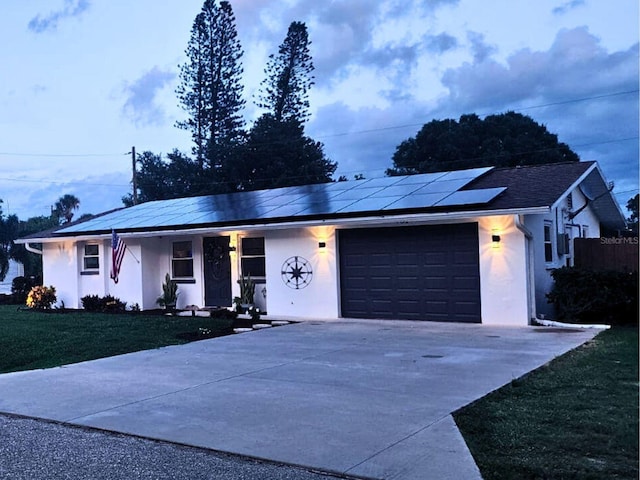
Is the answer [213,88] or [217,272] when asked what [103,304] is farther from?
[213,88]

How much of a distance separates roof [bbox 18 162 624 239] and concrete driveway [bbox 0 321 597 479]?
9.22 ft

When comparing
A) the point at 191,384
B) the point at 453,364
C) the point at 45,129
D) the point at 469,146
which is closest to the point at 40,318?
the point at 45,129

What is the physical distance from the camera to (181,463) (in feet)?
16.6

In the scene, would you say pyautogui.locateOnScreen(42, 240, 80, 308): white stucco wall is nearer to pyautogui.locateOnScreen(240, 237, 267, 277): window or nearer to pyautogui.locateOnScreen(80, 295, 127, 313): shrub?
pyautogui.locateOnScreen(80, 295, 127, 313): shrub

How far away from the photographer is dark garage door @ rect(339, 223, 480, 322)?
13664 mm

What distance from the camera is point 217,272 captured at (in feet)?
58.6

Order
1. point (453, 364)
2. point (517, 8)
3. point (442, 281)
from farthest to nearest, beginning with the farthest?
point (442, 281) → point (453, 364) → point (517, 8)

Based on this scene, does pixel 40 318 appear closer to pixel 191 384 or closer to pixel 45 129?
pixel 45 129

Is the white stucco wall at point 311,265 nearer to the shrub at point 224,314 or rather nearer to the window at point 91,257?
the window at point 91,257

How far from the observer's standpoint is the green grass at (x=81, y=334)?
10.7 metres

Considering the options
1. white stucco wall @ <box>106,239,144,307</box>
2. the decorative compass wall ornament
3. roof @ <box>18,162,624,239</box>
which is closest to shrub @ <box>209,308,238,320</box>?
the decorative compass wall ornament

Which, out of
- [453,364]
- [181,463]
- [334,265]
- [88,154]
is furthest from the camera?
[88,154]

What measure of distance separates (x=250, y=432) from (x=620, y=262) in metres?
11.4

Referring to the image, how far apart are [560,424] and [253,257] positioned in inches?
484
